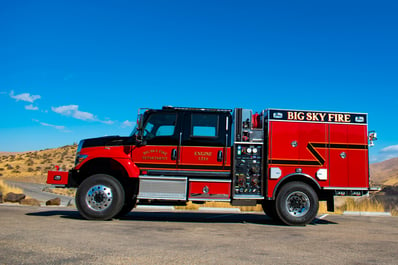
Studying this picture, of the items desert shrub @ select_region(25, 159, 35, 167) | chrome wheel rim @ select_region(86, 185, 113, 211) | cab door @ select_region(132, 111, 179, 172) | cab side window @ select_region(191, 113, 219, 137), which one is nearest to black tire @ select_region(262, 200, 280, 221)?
cab side window @ select_region(191, 113, 219, 137)

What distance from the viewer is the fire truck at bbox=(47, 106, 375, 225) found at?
9.20 meters

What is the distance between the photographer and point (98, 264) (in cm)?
427

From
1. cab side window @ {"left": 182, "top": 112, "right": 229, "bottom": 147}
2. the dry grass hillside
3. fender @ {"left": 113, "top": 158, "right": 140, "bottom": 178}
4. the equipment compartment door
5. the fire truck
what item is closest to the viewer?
fender @ {"left": 113, "top": 158, "right": 140, "bottom": 178}

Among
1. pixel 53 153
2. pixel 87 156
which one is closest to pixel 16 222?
pixel 87 156

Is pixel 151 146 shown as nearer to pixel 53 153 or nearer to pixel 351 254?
pixel 351 254

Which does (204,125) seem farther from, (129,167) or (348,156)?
(348,156)

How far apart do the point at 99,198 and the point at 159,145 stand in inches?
78.6

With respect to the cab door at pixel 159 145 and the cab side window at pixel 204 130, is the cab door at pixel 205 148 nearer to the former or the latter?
the cab side window at pixel 204 130

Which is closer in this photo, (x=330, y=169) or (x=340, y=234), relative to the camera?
(x=340, y=234)

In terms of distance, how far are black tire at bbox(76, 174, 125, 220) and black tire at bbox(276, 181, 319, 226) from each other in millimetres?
4027

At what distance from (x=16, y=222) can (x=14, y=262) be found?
3.97 meters

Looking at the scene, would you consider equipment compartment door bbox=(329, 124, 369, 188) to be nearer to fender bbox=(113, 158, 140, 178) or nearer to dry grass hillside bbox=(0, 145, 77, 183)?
fender bbox=(113, 158, 140, 178)

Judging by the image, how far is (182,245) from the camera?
5.67 metres

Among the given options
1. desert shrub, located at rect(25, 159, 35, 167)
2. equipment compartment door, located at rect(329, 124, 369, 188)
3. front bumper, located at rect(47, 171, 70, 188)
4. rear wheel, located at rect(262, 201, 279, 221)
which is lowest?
rear wheel, located at rect(262, 201, 279, 221)
